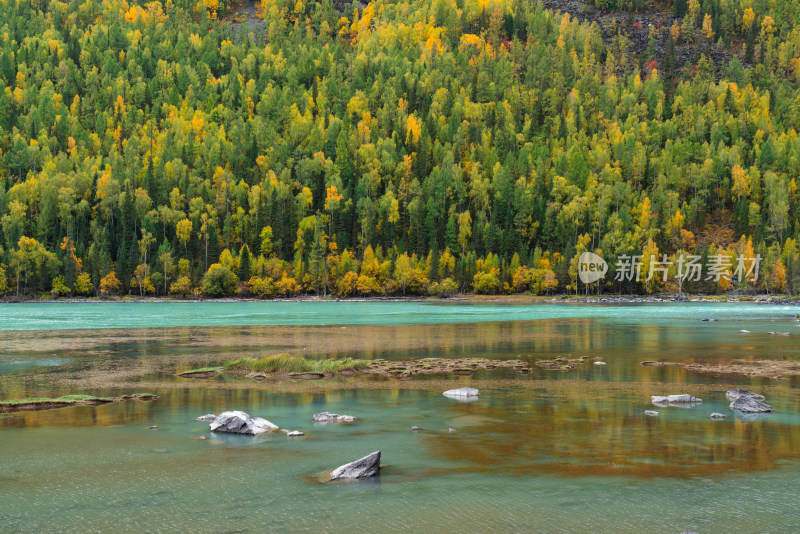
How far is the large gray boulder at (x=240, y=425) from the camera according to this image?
72.2ft

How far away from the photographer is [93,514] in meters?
14.7

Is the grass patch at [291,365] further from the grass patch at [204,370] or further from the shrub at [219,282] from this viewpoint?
the shrub at [219,282]

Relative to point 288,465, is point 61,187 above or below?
above

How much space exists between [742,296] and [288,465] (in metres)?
158

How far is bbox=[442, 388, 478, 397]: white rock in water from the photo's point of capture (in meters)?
29.0

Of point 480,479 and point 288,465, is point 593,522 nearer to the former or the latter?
point 480,479

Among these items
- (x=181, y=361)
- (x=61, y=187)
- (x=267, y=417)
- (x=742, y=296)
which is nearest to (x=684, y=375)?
(x=267, y=417)

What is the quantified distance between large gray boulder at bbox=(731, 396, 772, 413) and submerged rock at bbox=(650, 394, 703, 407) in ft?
4.55

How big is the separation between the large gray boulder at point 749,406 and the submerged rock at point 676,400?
4.55 feet

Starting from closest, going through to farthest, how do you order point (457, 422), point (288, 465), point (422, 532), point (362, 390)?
point (422, 532) < point (288, 465) < point (457, 422) < point (362, 390)

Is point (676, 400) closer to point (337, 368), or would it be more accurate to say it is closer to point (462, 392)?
point (462, 392)

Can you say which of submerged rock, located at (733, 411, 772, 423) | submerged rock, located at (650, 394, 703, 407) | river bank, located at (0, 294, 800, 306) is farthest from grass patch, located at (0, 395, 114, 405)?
river bank, located at (0, 294, 800, 306)

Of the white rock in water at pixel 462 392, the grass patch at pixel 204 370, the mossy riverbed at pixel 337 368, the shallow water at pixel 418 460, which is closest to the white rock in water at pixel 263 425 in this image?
the shallow water at pixel 418 460

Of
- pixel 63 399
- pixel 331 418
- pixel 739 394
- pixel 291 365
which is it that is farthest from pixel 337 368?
pixel 739 394
